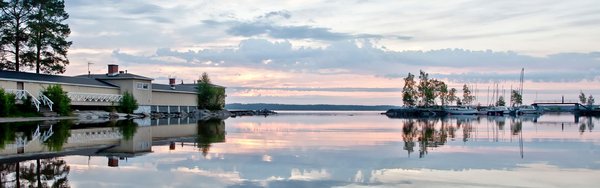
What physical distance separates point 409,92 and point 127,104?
66.6 m

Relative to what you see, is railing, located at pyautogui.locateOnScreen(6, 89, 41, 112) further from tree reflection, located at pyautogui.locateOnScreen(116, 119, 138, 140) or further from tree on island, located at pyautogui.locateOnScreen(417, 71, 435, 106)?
tree on island, located at pyautogui.locateOnScreen(417, 71, 435, 106)

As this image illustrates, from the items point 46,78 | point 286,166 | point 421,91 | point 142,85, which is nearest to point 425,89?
point 421,91

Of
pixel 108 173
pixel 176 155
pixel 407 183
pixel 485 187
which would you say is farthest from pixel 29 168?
pixel 485 187

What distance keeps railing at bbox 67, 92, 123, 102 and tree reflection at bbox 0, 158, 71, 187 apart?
47.7m

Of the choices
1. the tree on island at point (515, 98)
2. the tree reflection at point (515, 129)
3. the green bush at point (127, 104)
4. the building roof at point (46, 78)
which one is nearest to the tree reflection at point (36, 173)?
the tree reflection at point (515, 129)

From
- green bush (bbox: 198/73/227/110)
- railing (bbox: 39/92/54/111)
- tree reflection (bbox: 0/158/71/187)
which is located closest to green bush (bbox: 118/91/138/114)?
railing (bbox: 39/92/54/111)

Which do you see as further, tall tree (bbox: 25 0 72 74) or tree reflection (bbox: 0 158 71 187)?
tall tree (bbox: 25 0 72 74)

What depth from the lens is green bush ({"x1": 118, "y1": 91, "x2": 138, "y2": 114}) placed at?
6919cm

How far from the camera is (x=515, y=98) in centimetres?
14788

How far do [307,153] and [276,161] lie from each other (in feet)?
10.3

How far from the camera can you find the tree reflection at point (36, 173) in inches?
497

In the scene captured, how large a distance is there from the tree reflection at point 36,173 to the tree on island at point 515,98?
142068 millimetres

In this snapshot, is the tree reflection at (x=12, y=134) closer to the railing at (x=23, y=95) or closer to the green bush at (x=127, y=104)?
the railing at (x=23, y=95)

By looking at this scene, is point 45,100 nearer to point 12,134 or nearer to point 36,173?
point 12,134
